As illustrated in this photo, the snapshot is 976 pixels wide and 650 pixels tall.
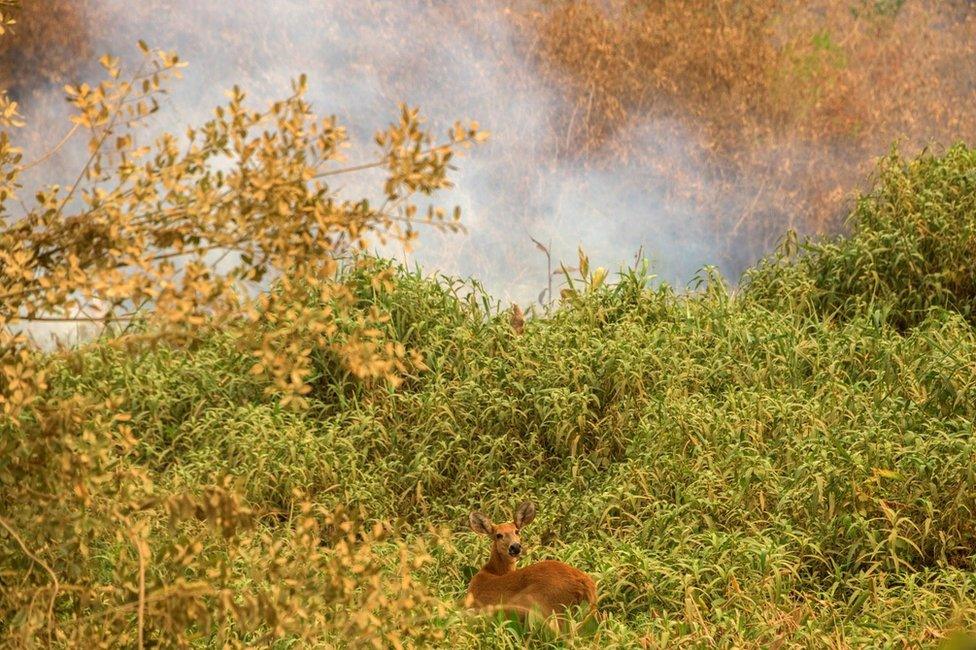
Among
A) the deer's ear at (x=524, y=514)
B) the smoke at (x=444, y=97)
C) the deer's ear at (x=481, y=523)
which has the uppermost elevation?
the smoke at (x=444, y=97)

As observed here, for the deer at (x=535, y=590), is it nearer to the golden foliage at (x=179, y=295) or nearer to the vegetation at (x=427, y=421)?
the vegetation at (x=427, y=421)

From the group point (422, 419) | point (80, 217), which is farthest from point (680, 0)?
point (80, 217)

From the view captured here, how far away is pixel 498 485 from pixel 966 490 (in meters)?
2.20

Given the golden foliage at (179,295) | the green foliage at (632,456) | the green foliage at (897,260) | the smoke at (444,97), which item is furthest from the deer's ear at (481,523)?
the smoke at (444,97)

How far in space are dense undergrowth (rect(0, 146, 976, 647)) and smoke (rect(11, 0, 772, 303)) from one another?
1.13 meters

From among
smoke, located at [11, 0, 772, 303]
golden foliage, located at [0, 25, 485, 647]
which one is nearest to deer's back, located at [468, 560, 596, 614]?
golden foliage, located at [0, 25, 485, 647]

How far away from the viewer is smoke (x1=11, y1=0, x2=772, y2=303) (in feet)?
30.9

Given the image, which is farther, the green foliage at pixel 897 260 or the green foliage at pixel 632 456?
the green foliage at pixel 897 260

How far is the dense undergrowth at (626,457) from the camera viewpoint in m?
4.36

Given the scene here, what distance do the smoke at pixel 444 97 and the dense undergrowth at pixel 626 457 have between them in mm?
1129

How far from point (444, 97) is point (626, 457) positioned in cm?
409

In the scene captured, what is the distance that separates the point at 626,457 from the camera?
21.5 ft

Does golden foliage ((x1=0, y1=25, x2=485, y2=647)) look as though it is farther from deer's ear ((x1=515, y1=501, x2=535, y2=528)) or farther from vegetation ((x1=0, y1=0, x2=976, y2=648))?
deer's ear ((x1=515, y1=501, x2=535, y2=528))

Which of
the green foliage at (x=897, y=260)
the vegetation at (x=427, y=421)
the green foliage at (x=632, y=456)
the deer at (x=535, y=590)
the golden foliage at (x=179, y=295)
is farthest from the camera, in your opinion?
the green foliage at (x=897, y=260)
